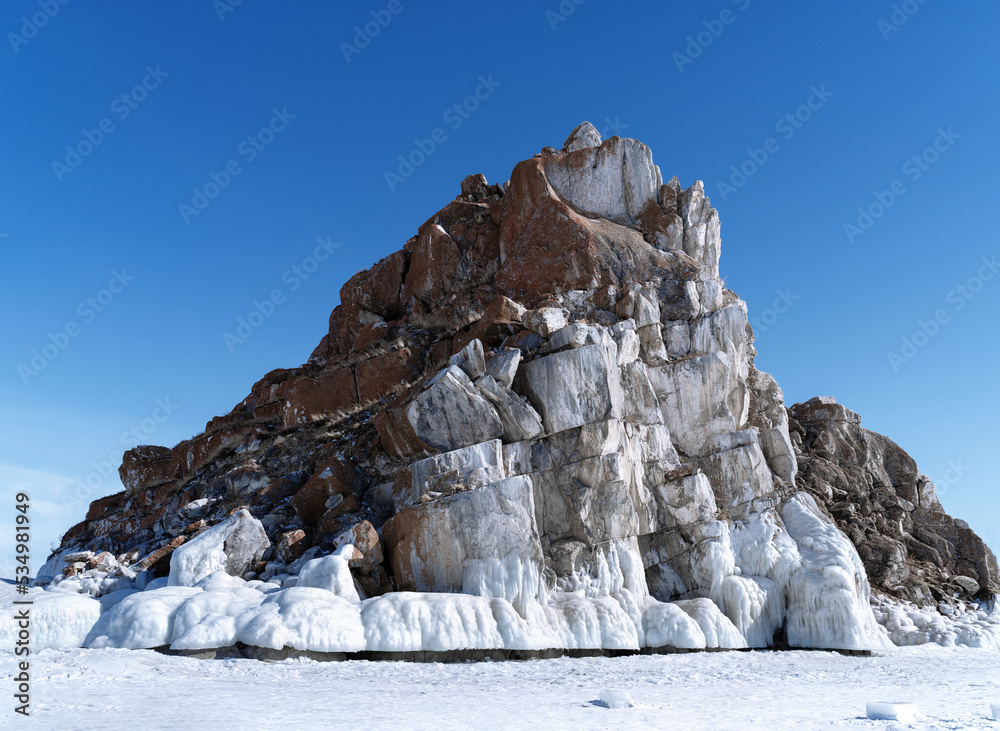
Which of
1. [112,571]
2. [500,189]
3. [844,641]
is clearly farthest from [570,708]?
[500,189]

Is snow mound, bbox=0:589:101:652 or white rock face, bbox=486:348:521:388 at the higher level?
white rock face, bbox=486:348:521:388

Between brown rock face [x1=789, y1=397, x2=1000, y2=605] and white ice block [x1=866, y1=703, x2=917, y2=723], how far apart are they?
14337 mm

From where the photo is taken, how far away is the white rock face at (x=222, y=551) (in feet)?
55.4

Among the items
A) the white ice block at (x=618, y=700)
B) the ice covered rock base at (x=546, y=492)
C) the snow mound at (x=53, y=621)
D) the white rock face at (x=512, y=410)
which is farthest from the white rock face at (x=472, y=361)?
the white ice block at (x=618, y=700)

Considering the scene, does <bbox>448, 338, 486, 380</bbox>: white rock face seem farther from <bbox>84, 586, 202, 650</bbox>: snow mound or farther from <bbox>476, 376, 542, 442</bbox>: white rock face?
<bbox>84, 586, 202, 650</bbox>: snow mound

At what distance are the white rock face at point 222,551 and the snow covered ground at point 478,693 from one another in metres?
3.83

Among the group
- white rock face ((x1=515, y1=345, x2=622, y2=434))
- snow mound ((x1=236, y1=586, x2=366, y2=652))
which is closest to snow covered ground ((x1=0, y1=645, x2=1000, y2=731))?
snow mound ((x1=236, y1=586, x2=366, y2=652))

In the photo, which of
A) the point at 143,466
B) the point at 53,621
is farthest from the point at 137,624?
the point at 143,466

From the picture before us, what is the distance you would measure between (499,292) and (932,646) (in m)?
16.9

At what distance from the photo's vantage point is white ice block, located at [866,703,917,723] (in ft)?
32.4

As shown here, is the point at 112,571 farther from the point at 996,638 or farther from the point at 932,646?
the point at 996,638

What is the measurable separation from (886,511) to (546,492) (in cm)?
1461

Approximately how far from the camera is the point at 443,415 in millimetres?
19406

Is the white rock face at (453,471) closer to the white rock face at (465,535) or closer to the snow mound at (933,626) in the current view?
the white rock face at (465,535)
